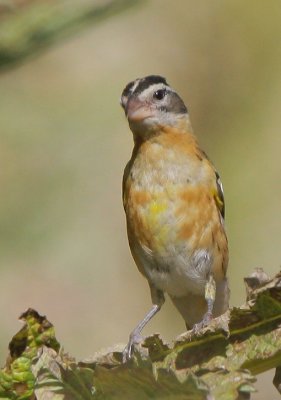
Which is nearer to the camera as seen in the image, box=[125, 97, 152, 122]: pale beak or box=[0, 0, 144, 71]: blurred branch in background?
box=[0, 0, 144, 71]: blurred branch in background

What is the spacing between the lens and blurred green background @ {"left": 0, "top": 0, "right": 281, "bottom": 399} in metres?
10.2

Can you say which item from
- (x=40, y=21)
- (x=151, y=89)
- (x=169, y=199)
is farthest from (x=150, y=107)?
(x=40, y=21)

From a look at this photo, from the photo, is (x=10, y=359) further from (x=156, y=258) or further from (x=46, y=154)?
(x=46, y=154)

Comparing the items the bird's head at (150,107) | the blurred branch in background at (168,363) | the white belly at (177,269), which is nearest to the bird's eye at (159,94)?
the bird's head at (150,107)

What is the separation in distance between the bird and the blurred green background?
311 centimetres

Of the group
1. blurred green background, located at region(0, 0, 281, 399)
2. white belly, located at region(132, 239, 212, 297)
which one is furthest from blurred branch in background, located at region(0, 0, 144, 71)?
blurred green background, located at region(0, 0, 281, 399)

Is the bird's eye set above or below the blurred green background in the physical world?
below

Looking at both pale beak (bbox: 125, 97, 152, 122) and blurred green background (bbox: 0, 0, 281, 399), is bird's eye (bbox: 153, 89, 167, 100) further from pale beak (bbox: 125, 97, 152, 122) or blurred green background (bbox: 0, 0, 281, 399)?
blurred green background (bbox: 0, 0, 281, 399)

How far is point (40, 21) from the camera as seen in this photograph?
3.08 metres

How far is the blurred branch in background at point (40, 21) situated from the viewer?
9.82ft

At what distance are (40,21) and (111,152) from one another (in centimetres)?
833

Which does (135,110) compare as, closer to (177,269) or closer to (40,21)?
(177,269)

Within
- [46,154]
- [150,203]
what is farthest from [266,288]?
[46,154]

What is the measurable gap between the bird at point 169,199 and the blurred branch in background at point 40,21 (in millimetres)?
2509
